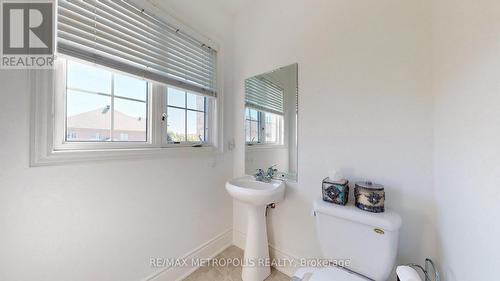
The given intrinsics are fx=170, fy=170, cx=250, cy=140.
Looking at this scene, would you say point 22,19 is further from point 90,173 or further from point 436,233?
point 436,233

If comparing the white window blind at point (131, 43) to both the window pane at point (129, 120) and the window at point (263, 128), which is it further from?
the window at point (263, 128)

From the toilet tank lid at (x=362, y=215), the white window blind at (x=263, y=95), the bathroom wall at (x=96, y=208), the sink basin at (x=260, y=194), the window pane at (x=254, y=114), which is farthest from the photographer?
the window pane at (x=254, y=114)

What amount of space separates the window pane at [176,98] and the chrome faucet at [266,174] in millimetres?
917

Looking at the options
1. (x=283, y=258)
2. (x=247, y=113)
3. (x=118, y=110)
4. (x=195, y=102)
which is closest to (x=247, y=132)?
(x=247, y=113)

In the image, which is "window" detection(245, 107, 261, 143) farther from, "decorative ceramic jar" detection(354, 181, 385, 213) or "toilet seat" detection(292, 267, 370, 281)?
"toilet seat" detection(292, 267, 370, 281)

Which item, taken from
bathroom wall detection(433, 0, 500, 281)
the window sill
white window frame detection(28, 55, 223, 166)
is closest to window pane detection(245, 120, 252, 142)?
the window sill

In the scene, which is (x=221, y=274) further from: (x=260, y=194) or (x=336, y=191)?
(x=336, y=191)

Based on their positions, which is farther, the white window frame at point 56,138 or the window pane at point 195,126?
the window pane at point 195,126

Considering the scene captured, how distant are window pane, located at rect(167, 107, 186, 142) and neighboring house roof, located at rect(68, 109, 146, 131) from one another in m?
0.19

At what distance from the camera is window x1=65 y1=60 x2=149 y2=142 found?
96 cm

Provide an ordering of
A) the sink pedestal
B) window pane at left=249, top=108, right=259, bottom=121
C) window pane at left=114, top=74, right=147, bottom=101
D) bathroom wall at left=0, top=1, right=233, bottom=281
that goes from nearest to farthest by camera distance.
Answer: bathroom wall at left=0, top=1, right=233, bottom=281
window pane at left=114, top=74, right=147, bottom=101
the sink pedestal
window pane at left=249, top=108, right=259, bottom=121

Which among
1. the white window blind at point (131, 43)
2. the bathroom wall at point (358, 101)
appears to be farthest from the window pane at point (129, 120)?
the bathroom wall at point (358, 101)

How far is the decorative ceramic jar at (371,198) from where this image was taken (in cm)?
93

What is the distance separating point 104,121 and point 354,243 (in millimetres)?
1676
